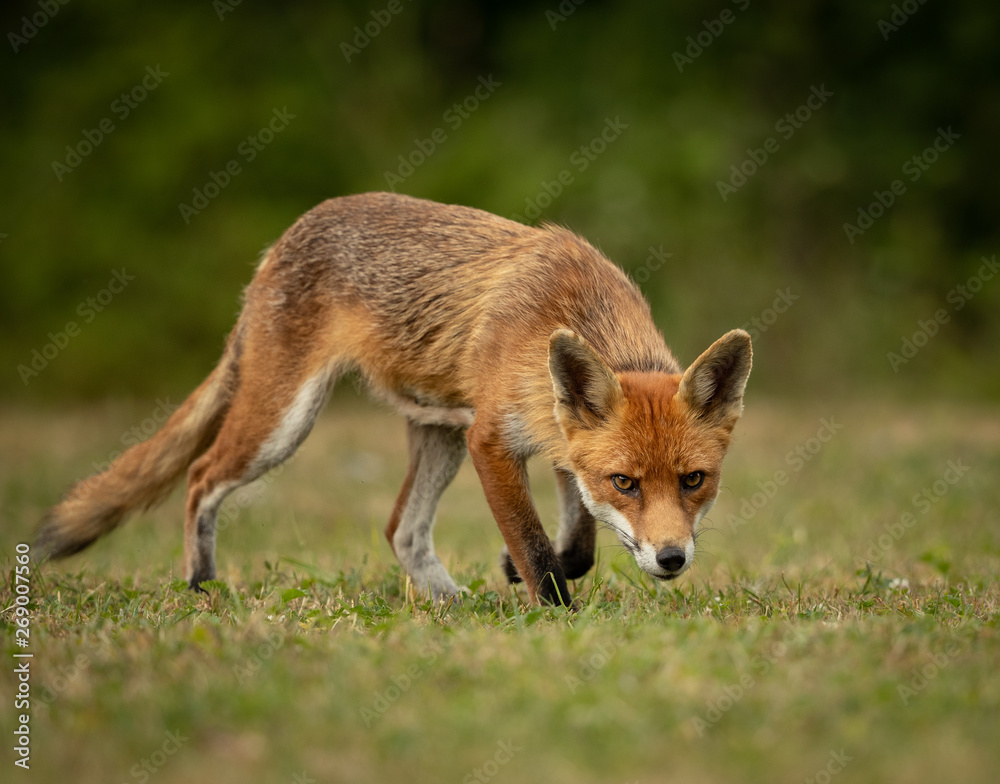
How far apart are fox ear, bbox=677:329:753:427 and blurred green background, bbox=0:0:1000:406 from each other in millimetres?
9373

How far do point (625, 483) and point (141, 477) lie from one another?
10.8 feet

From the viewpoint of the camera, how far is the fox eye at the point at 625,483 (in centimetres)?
461

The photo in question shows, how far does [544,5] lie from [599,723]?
693 inches

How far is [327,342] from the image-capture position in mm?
5992

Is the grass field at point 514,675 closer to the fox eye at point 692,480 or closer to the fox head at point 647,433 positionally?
the fox head at point 647,433

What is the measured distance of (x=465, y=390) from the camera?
18.1ft

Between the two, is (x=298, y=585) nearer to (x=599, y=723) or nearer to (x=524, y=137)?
(x=599, y=723)

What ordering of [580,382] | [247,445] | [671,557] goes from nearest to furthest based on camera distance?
1. [671,557]
2. [580,382]
3. [247,445]

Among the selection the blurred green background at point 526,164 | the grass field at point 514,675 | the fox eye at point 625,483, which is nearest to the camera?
the grass field at point 514,675

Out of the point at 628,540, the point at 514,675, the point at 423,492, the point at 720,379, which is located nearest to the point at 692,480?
the point at 628,540

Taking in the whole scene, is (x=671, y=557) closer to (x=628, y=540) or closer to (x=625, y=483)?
(x=628, y=540)

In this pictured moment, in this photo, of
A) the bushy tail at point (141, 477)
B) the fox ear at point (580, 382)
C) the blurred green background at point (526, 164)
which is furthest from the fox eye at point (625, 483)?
the blurred green background at point (526, 164)

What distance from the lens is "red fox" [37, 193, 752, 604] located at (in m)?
4.68

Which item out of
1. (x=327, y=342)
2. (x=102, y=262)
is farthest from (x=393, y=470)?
(x=102, y=262)
